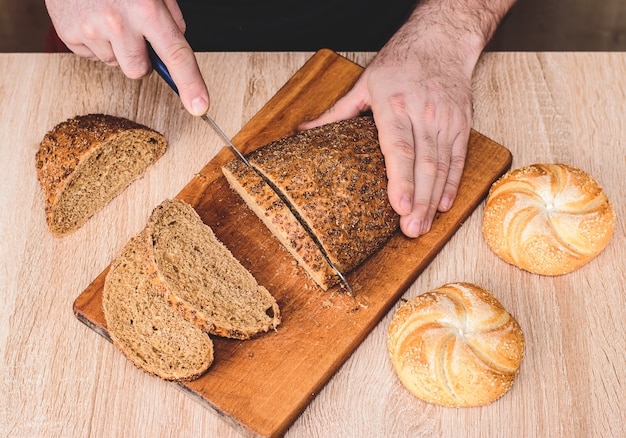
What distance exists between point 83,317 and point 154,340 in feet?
0.96

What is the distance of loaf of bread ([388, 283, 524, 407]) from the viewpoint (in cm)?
226

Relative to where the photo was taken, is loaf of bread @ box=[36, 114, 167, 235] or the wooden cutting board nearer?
the wooden cutting board

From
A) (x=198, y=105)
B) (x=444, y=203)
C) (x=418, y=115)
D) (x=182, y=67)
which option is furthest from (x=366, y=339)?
(x=182, y=67)

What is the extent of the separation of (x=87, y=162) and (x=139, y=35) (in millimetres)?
530

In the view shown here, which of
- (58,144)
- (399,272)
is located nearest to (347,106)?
(399,272)

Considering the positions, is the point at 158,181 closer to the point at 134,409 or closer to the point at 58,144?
the point at 58,144

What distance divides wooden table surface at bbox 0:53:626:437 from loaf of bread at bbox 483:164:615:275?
11 cm

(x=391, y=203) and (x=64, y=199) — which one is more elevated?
(x=64, y=199)

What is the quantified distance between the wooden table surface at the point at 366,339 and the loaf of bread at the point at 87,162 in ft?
0.18

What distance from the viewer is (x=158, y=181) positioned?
2.94m

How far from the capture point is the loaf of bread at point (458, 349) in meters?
2.26

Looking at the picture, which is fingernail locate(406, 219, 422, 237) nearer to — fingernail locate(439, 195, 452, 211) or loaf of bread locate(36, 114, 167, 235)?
fingernail locate(439, 195, 452, 211)

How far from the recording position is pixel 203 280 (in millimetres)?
2525

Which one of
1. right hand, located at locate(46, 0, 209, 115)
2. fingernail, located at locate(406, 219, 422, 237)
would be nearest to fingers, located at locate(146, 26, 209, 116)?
right hand, located at locate(46, 0, 209, 115)
